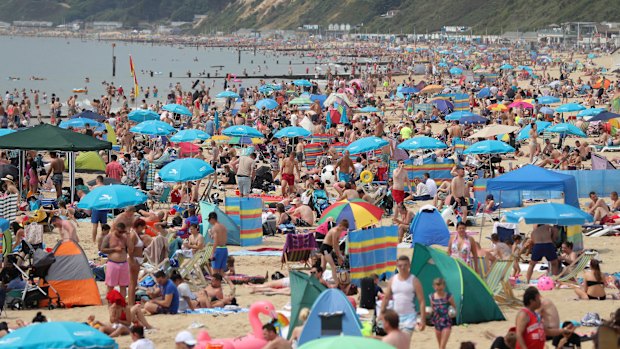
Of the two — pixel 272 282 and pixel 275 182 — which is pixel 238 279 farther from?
pixel 275 182

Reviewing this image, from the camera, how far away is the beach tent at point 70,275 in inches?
420

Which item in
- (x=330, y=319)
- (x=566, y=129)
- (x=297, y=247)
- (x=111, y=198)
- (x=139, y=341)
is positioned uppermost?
(x=566, y=129)

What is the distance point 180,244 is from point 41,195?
6.04m

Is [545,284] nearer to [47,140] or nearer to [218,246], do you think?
[218,246]

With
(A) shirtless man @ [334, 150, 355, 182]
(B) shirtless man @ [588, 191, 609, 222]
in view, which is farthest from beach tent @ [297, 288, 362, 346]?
(A) shirtless man @ [334, 150, 355, 182]

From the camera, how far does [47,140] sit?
51.5 feet

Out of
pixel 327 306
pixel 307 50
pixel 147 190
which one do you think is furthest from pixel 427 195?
pixel 307 50

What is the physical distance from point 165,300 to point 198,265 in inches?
43.8

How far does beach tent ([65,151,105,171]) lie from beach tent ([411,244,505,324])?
1221cm

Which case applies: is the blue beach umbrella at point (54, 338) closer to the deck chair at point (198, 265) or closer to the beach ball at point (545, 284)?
the deck chair at point (198, 265)

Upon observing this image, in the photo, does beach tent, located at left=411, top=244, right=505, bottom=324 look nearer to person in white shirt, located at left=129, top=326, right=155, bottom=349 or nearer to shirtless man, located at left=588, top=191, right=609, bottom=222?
person in white shirt, located at left=129, top=326, right=155, bottom=349

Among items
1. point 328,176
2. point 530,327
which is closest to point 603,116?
point 328,176

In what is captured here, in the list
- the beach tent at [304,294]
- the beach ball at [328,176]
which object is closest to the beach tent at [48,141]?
the beach ball at [328,176]

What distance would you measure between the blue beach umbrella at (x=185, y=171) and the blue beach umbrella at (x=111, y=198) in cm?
193
